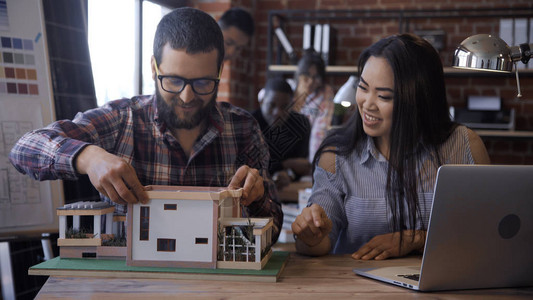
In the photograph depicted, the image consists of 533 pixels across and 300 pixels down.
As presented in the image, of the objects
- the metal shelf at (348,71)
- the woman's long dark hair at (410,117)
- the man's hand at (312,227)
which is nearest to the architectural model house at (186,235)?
the man's hand at (312,227)

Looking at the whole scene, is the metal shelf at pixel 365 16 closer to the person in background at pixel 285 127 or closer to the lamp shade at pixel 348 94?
the lamp shade at pixel 348 94

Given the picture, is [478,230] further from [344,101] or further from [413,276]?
[344,101]

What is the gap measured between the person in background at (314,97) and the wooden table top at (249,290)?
2.48m

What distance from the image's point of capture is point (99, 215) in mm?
1271

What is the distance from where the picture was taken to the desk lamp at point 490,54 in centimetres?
123

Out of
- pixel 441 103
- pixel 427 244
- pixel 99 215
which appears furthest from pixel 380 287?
pixel 441 103

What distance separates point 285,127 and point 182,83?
186cm

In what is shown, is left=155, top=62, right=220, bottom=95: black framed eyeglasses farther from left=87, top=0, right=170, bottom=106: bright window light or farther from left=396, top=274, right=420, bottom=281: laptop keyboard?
left=87, top=0, right=170, bottom=106: bright window light

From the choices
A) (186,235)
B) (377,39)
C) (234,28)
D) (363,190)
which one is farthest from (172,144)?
(377,39)

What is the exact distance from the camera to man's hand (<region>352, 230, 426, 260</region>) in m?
1.45

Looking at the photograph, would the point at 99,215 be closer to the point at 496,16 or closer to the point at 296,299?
the point at 296,299

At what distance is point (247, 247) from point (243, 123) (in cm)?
59

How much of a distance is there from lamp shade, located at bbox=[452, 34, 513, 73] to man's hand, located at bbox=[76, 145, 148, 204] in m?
0.77

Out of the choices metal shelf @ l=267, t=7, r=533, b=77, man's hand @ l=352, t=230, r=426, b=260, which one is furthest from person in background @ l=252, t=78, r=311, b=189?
man's hand @ l=352, t=230, r=426, b=260
